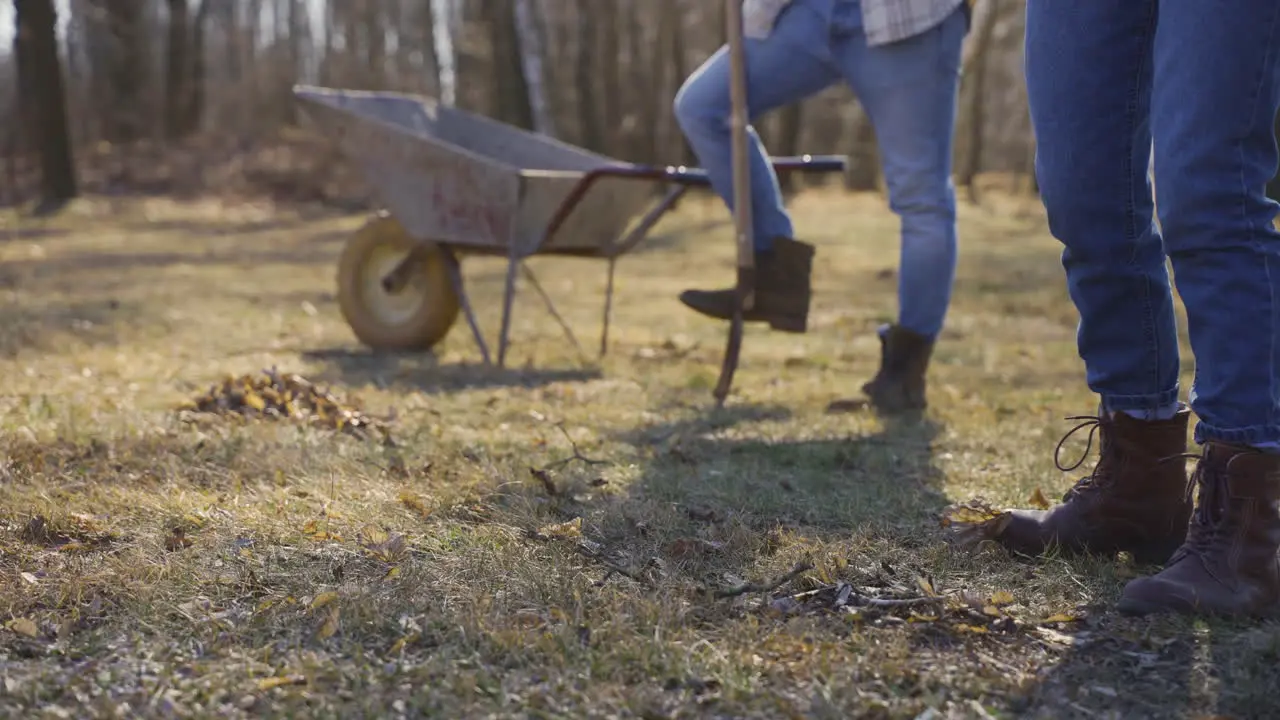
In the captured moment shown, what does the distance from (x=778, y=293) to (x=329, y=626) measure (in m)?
2.54

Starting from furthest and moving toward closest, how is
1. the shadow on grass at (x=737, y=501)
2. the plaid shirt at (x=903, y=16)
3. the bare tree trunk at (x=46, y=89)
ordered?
1. the bare tree trunk at (x=46, y=89)
2. the plaid shirt at (x=903, y=16)
3. the shadow on grass at (x=737, y=501)

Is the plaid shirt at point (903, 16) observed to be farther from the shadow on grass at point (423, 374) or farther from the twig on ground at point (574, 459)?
the shadow on grass at point (423, 374)

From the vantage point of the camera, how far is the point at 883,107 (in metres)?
3.96

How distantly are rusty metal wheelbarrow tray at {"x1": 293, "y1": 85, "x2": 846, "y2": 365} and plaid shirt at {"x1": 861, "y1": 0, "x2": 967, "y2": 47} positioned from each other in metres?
0.96

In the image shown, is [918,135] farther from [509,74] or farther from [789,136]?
[789,136]

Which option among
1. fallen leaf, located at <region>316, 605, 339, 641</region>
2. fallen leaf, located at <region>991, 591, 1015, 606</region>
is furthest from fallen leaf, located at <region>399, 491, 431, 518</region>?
fallen leaf, located at <region>991, 591, 1015, 606</region>

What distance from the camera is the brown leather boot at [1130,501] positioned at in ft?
8.02

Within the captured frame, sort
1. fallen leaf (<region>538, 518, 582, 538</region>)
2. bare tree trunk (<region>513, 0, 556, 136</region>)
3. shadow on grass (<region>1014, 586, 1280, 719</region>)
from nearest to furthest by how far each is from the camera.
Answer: shadow on grass (<region>1014, 586, 1280, 719</region>) → fallen leaf (<region>538, 518, 582, 538</region>) → bare tree trunk (<region>513, 0, 556, 136</region>)

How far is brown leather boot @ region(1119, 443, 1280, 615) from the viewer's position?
2.12 meters

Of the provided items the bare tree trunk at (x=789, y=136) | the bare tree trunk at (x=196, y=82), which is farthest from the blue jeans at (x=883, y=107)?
the bare tree trunk at (x=196, y=82)

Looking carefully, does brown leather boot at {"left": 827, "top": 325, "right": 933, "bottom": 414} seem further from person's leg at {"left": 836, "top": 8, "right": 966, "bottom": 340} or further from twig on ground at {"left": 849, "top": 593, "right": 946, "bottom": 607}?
twig on ground at {"left": 849, "top": 593, "right": 946, "bottom": 607}

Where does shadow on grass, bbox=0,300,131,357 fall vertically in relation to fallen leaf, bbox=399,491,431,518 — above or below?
above

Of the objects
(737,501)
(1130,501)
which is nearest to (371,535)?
(737,501)

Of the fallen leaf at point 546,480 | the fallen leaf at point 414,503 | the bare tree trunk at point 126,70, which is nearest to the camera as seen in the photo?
the fallen leaf at point 414,503
